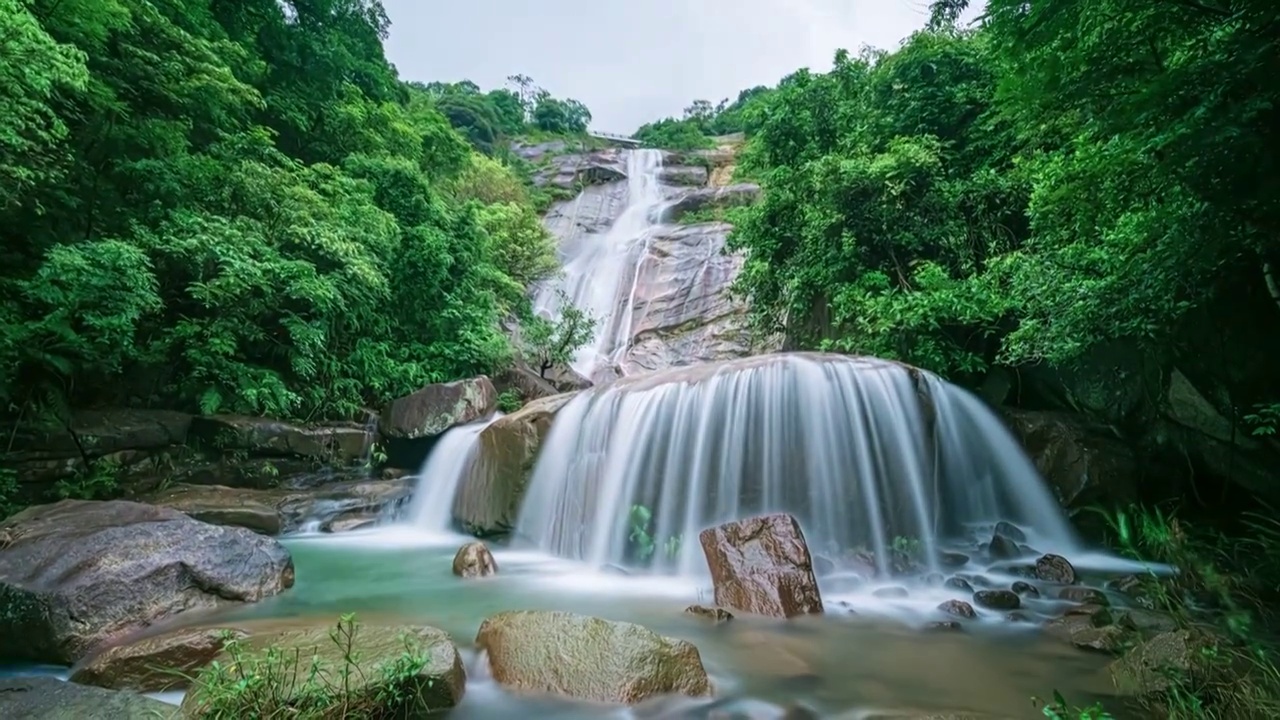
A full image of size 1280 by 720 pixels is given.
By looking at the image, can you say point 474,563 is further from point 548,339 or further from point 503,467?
point 548,339

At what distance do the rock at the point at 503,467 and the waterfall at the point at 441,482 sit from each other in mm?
412

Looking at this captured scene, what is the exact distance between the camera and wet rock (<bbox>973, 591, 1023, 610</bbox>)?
4789 mm

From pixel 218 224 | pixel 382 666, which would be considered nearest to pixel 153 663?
pixel 382 666

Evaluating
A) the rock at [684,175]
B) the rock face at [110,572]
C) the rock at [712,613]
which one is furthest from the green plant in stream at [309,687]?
the rock at [684,175]

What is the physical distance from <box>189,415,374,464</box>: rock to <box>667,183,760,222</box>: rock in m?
19.2

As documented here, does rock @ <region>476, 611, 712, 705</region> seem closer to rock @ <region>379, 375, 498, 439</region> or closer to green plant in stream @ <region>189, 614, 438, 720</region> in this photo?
green plant in stream @ <region>189, 614, 438, 720</region>

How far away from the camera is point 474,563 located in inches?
239

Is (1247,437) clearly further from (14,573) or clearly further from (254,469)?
(254,469)

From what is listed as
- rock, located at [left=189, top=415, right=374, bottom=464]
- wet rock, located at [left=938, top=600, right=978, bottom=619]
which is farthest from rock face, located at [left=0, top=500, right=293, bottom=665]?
wet rock, located at [left=938, top=600, right=978, bottom=619]

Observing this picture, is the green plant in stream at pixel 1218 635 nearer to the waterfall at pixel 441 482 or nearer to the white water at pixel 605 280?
the waterfall at pixel 441 482

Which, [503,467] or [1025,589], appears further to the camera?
[503,467]

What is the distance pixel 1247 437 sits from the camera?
19.3 ft

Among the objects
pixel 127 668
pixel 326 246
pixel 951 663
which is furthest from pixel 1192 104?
pixel 326 246

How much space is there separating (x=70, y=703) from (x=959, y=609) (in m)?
5.35
